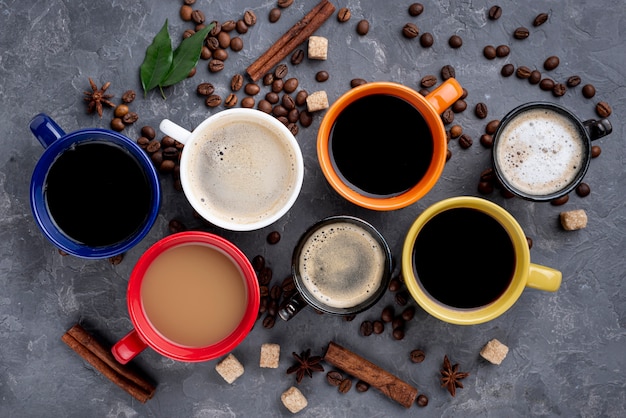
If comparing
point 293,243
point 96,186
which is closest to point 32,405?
point 96,186

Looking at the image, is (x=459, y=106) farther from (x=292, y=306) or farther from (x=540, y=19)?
(x=292, y=306)

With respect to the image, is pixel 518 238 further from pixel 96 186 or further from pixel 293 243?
pixel 96 186

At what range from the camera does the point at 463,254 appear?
1395 millimetres

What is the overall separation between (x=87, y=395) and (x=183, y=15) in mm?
1029

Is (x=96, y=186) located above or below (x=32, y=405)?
above

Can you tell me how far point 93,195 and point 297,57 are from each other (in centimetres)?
61

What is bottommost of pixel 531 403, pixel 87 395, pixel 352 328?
pixel 531 403

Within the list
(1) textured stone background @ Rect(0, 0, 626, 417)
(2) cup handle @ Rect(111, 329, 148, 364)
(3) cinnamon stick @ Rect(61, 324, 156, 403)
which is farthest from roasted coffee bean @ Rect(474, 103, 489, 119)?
(3) cinnamon stick @ Rect(61, 324, 156, 403)

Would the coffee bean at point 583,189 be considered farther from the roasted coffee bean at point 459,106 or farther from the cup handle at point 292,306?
the cup handle at point 292,306

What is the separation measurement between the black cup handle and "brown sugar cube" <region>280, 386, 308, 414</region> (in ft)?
3.15

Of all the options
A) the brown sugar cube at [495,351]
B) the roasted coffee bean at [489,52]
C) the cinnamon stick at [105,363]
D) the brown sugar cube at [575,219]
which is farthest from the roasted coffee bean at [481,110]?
the cinnamon stick at [105,363]

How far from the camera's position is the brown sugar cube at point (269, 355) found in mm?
1522

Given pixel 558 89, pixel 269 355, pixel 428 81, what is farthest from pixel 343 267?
pixel 558 89

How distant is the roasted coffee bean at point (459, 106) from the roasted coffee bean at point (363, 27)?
0.99ft
